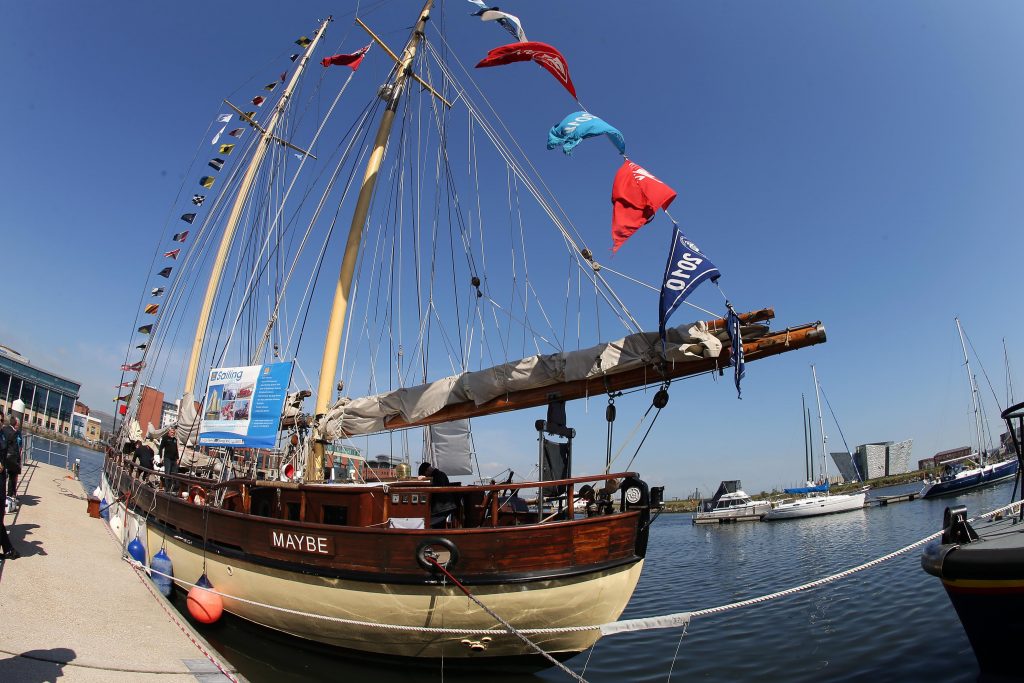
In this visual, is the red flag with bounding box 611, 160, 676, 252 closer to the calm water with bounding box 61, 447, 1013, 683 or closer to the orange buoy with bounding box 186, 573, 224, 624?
the calm water with bounding box 61, 447, 1013, 683

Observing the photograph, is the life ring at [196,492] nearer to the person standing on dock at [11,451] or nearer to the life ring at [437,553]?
the person standing on dock at [11,451]

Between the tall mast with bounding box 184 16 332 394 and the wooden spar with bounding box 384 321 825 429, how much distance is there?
16476 millimetres

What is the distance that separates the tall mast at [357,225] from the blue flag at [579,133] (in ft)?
21.7

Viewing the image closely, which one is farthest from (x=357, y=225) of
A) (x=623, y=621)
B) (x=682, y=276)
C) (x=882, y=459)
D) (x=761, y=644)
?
(x=882, y=459)

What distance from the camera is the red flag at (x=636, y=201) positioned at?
763 cm

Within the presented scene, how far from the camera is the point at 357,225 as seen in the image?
1343 centimetres

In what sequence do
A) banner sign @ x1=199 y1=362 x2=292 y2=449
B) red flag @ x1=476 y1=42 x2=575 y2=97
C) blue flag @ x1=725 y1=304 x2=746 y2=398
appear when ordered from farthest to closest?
banner sign @ x1=199 y1=362 x2=292 y2=449 < red flag @ x1=476 y1=42 x2=575 y2=97 < blue flag @ x1=725 y1=304 x2=746 y2=398

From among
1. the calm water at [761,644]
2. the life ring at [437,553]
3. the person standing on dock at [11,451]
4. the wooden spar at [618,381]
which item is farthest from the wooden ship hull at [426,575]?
the person standing on dock at [11,451]

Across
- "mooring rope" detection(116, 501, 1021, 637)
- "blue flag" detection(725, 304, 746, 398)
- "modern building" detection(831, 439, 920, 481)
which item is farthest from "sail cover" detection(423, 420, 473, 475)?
"modern building" detection(831, 439, 920, 481)

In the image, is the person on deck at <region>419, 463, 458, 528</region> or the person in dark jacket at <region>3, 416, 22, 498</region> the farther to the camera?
the person in dark jacket at <region>3, 416, 22, 498</region>

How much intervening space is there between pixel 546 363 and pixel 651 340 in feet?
5.90

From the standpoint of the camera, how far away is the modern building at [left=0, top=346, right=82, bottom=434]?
7025 cm

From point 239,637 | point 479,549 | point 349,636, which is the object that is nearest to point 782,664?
point 479,549

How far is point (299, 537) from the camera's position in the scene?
8.05 metres
